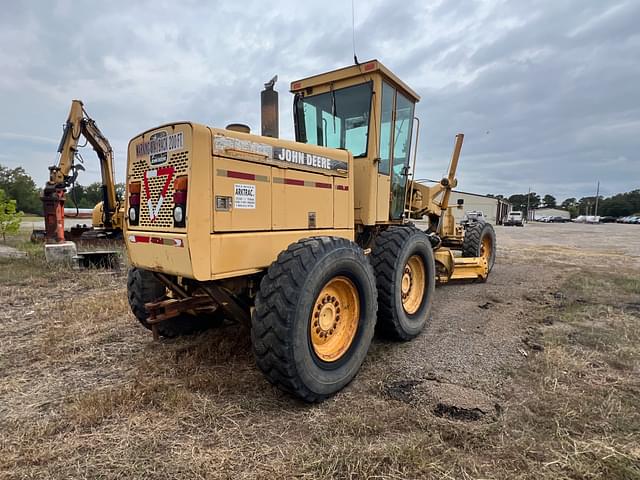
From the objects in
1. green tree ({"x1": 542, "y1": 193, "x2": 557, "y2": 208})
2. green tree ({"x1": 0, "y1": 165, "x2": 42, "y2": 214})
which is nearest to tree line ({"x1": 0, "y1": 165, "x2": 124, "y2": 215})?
green tree ({"x1": 0, "y1": 165, "x2": 42, "y2": 214})

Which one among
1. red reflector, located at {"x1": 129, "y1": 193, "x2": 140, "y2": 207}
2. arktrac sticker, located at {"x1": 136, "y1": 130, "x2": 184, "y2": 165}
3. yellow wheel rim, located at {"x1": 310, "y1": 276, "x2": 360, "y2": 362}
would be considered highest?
arktrac sticker, located at {"x1": 136, "y1": 130, "x2": 184, "y2": 165}

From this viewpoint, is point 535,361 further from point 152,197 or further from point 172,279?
point 152,197

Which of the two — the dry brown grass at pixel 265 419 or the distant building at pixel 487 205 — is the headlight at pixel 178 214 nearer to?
the dry brown grass at pixel 265 419

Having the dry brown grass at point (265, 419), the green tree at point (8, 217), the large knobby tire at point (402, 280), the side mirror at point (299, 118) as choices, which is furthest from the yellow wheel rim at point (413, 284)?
the green tree at point (8, 217)

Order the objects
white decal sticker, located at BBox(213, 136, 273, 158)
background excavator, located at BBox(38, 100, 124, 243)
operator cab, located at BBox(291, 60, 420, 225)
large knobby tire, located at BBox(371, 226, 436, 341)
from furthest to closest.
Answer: background excavator, located at BBox(38, 100, 124, 243), operator cab, located at BBox(291, 60, 420, 225), large knobby tire, located at BBox(371, 226, 436, 341), white decal sticker, located at BBox(213, 136, 273, 158)

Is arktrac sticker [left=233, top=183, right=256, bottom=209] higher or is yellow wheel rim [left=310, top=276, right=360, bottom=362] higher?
arktrac sticker [left=233, top=183, right=256, bottom=209]

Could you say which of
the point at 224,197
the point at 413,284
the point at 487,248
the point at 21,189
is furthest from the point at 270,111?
the point at 21,189

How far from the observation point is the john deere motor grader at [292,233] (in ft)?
9.11

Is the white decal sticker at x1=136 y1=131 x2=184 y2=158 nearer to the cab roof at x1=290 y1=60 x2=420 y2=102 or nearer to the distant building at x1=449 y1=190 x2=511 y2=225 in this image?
the cab roof at x1=290 y1=60 x2=420 y2=102

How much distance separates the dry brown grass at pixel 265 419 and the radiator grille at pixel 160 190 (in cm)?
133

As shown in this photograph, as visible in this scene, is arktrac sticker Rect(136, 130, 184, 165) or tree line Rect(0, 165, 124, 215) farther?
tree line Rect(0, 165, 124, 215)

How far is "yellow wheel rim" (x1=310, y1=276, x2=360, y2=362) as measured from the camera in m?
3.20

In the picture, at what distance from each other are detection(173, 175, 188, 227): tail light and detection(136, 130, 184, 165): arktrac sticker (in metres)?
0.26

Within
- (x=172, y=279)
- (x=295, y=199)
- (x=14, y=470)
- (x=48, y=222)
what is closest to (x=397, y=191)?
(x=295, y=199)
